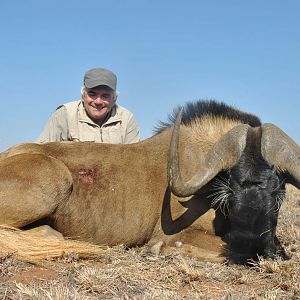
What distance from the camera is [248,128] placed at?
16.4ft

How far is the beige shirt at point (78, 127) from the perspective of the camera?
669 centimetres

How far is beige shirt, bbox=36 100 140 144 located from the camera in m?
6.69

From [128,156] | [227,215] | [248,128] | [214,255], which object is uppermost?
[248,128]

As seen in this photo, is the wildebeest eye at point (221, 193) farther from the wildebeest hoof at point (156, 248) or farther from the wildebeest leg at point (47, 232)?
the wildebeest leg at point (47, 232)

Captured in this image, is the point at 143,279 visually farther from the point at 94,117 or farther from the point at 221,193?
the point at 94,117

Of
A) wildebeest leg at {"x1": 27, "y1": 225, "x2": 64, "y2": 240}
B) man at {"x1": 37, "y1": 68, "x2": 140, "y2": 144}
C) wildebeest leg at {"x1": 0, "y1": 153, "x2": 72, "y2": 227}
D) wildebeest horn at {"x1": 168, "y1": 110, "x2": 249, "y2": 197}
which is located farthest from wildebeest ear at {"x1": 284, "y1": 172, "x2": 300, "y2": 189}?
man at {"x1": 37, "y1": 68, "x2": 140, "y2": 144}

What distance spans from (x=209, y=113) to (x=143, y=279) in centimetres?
241

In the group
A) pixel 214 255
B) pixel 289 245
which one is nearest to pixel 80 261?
pixel 214 255

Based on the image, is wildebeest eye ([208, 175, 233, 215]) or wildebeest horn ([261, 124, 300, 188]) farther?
wildebeest eye ([208, 175, 233, 215])

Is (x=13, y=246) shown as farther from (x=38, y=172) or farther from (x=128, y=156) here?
(x=128, y=156)

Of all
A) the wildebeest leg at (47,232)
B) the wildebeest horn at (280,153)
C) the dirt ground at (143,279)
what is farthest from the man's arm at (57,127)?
the wildebeest horn at (280,153)

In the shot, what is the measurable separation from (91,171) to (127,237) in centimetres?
70

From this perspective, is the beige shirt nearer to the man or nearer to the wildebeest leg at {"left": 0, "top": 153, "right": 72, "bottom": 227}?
the man

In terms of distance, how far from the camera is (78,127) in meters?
6.69
